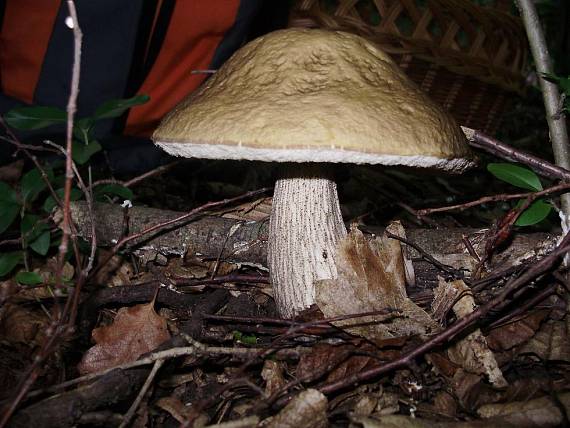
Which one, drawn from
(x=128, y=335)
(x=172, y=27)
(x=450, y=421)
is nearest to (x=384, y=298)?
(x=450, y=421)

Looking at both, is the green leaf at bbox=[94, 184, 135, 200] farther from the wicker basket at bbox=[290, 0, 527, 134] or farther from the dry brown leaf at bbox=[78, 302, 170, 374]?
the wicker basket at bbox=[290, 0, 527, 134]

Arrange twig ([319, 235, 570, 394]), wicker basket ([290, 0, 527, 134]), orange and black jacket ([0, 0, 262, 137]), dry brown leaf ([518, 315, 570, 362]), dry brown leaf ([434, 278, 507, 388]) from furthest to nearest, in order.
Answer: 1. wicker basket ([290, 0, 527, 134])
2. orange and black jacket ([0, 0, 262, 137])
3. dry brown leaf ([518, 315, 570, 362])
4. dry brown leaf ([434, 278, 507, 388])
5. twig ([319, 235, 570, 394])

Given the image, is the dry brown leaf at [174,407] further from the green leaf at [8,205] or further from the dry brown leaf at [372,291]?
the green leaf at [8,205]

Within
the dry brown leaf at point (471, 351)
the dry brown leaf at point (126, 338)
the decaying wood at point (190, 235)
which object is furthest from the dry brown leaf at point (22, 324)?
the dry brown leaf at point (471, 351)

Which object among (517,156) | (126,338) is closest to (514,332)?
(517,156)

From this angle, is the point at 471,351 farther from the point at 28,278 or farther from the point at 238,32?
the point at 238,32

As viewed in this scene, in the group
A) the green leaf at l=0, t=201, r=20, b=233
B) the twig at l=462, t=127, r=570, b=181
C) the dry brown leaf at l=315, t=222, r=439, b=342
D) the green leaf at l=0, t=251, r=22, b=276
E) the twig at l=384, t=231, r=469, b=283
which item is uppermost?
the twig at l=462, t=127, r=570, b=181

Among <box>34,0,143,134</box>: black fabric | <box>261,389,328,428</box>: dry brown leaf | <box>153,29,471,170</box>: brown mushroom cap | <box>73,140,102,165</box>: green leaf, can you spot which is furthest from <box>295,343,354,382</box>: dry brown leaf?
<box>34,0,143,134</box>: black fabric
